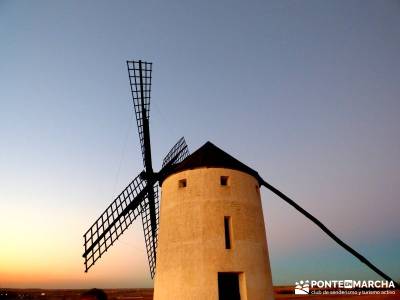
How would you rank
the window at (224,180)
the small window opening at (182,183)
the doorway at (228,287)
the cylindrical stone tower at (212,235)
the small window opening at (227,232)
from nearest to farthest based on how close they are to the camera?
1. the cylindrical stone tower at (212,235)
2. the small window opening at (227,232)
3. the doorway at (228,287)
4. the window at (224,180)
5. the small window opening at (182,183)

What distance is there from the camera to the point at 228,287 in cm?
1102

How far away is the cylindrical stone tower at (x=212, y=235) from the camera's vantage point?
9992mm

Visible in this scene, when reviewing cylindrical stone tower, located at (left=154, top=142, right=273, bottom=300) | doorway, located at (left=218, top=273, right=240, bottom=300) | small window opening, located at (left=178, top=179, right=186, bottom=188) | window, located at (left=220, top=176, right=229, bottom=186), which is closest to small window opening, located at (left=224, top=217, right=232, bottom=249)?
cylindrical stone tower, located at (left=154, top=142, right=273, bottom=300)

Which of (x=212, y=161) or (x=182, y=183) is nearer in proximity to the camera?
(x=212, y=161)

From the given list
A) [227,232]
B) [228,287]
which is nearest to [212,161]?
[227,232]

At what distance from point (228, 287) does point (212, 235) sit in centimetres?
244

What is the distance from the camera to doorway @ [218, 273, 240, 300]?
10.8 m

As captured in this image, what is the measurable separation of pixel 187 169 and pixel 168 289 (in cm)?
477

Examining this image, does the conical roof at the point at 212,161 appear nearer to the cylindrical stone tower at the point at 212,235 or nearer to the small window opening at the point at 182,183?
the cylindrical stone tower at the point at 212,235

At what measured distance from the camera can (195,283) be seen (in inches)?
384

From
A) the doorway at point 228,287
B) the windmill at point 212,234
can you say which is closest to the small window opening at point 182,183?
the windmill at point 212,234

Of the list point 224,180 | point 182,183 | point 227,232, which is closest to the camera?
point 227,232

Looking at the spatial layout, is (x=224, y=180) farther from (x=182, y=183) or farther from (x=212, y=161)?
(x=182, y=183)

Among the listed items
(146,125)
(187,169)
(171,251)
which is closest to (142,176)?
(146,125)
